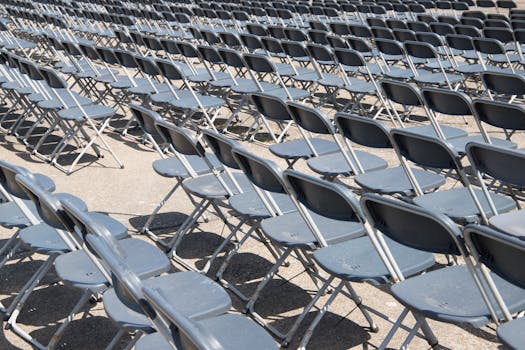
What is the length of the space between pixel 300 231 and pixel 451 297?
1.08 metres

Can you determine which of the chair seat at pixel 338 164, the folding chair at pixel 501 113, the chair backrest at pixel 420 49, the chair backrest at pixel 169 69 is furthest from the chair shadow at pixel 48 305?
the chair backrest at pixel 420 49

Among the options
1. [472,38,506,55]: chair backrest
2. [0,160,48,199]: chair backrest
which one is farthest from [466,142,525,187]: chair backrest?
[472,38,506,55]: chair backrest

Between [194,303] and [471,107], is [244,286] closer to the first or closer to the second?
[194,303]

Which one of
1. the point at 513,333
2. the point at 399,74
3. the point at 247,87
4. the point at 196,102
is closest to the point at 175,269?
the point at 513,333

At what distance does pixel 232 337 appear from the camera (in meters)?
3.08

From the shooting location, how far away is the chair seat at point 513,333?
287 centimetres

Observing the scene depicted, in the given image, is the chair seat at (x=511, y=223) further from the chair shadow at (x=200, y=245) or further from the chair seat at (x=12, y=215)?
the chair seat at (x=12, y=215)

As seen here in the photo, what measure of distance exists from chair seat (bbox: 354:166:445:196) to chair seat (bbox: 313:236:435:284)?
1.06 metres

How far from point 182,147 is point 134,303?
2.04 metres

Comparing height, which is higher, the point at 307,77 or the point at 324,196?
the point at 307,77

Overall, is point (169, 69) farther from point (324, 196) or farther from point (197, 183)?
point (324, 196)

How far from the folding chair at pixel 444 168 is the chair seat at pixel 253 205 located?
78cm

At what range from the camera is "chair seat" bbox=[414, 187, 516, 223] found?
14.7ft

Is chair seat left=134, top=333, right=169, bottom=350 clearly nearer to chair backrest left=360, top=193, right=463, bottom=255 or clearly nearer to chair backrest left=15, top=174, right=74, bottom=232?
chair backrest left=15, top=174, right=74, bottom=232
